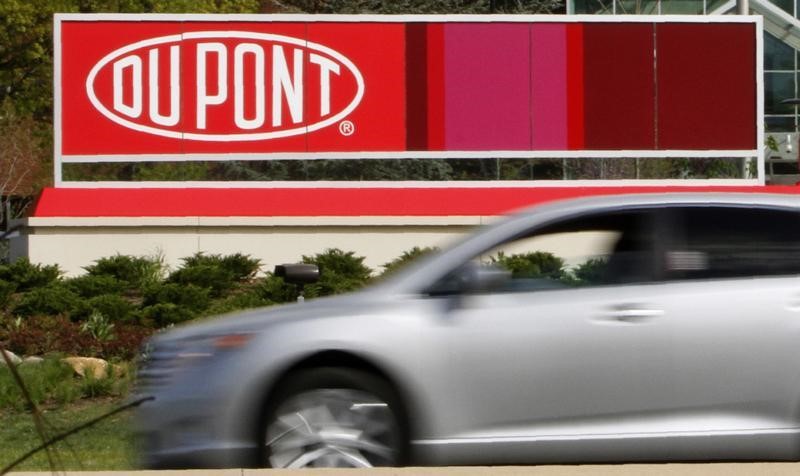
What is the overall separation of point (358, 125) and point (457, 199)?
2.00 m

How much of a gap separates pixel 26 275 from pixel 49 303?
6.70ft

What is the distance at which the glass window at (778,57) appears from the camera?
54.1 metres

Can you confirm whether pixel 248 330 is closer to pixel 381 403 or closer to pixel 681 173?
pixel 381 403

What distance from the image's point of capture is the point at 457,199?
23.6m

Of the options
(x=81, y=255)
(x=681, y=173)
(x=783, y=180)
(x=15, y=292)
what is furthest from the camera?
(x=783, y=180)

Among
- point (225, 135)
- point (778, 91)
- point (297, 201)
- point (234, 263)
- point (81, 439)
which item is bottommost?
point (81, 439)

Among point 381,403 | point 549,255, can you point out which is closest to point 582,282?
point 549,255

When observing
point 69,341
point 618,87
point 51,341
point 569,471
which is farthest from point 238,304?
point 569,471

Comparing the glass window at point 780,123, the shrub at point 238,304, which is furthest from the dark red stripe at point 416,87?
the glass window at point 780,123

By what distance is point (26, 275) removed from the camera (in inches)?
832

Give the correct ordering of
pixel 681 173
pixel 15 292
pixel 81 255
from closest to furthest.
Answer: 1. pixel 15 292
2. pixel 81 255
3. pixel 681 173

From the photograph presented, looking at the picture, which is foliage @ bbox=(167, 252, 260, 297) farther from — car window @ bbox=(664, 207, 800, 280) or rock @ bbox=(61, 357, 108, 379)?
car window @ bbox=(664, 207, 800, 280)

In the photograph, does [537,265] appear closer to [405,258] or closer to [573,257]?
[573,257]

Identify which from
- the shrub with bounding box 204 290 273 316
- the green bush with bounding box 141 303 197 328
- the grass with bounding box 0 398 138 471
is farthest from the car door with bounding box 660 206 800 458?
the shrub with bounding box 204 290 273 316
